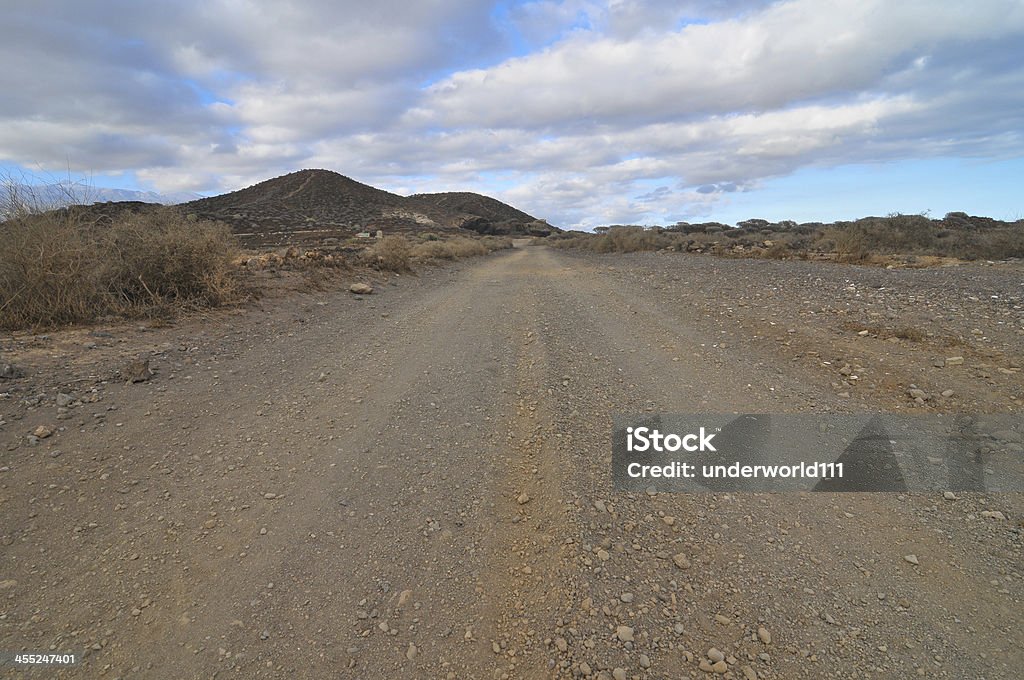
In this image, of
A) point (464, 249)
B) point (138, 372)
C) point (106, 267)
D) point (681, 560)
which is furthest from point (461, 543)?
point (464, 249)

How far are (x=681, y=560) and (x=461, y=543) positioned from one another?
1113 millimetres

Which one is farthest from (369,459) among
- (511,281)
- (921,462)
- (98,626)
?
(511,281)

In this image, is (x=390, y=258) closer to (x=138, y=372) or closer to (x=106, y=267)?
(x=106, y=267)

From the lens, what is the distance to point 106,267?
22.2 ft

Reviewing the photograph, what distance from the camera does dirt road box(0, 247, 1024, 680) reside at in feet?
6.69

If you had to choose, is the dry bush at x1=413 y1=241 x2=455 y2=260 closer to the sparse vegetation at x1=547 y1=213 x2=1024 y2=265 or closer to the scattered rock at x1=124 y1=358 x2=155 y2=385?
the sparse vegetation at x1=547 y1=213 x2=1024 y2=265

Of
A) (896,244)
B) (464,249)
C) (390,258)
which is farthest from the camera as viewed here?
(464,249)

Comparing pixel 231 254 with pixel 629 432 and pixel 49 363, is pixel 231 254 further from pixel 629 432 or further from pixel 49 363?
pixel 629 432

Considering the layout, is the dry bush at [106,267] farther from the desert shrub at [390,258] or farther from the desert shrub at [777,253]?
the desert shrub at [777,253]

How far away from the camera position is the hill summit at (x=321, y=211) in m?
40.2

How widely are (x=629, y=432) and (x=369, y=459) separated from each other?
6.19 feet

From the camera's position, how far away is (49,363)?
4758mm

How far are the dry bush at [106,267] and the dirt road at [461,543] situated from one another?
1.43 meters

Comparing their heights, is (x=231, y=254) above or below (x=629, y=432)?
above
